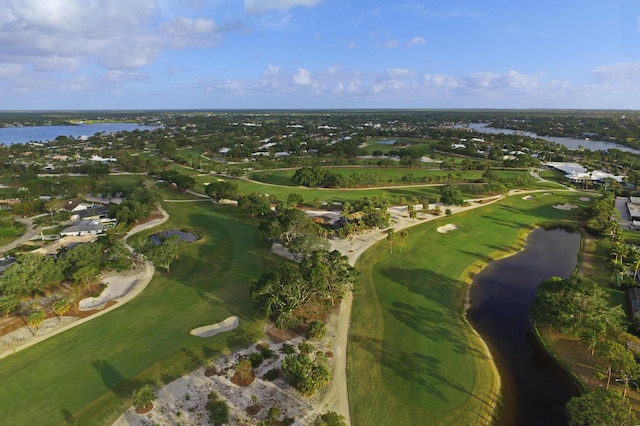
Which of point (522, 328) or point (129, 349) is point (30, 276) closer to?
point (129, 349)

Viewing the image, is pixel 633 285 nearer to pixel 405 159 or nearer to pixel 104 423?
pixel 104 423

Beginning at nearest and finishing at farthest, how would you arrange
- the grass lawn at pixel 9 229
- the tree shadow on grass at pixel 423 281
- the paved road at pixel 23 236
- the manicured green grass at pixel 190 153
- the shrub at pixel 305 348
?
1. the shrub at pixel 305 348
2. the tree shadow on grass at pixel 423 281
3. the paved road at pixel 23 236
4. the grass lawn at pixel 9 229
5. the manicured green grass at pixel 190 153

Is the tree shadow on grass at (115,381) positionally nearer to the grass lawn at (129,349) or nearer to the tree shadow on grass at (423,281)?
the grass lawn at (129,349)

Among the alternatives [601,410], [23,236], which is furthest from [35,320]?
[601,410]

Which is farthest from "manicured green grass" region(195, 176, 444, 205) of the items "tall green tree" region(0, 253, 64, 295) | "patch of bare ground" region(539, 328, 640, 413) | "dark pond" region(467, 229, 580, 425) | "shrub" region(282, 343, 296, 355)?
"patch of bare ground" region(539, 328, 640, 413)

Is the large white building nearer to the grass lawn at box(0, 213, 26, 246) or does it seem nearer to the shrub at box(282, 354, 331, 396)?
the shrub at box(282, 354, 331, 396)

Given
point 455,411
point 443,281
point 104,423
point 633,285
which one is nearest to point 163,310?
point 104,423

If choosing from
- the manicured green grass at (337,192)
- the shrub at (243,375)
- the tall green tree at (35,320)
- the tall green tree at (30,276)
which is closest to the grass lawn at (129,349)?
the tall green tree at (35,320)
